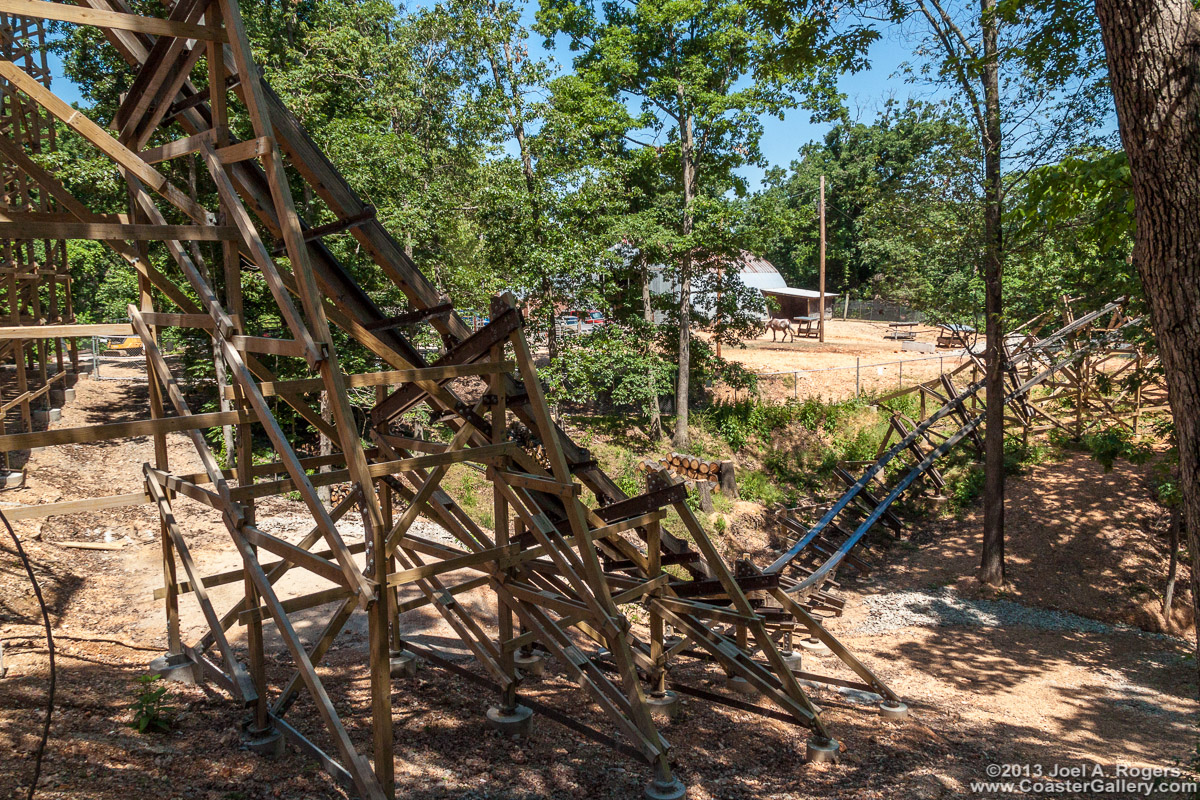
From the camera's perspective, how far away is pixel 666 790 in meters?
5.55

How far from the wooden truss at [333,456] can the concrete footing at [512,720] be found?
23mm

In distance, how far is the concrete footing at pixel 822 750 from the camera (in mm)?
6715

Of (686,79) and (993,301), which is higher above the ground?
(686,79)

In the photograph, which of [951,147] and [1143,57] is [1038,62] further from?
[1143,57]

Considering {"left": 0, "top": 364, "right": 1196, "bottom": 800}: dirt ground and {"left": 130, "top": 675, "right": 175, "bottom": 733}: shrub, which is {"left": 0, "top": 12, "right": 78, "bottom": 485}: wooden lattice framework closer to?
{"left": 0, "top": 364, "right": 1196, "bottom": 800}: dirt ground

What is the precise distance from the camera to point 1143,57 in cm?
420

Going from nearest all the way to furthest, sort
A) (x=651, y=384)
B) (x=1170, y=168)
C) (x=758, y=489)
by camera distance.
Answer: (x=1170, y=168) → (x=758, y=489) → (x=651, y=384)

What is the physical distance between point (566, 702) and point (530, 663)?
723 mm

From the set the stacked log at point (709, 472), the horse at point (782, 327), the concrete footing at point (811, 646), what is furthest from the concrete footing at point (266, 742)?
the horse at point (782, 327)

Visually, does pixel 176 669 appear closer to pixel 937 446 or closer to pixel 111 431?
pixel 111 431

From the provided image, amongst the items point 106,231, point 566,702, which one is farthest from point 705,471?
point 106,231

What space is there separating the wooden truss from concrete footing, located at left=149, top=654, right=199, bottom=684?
0.18 feet

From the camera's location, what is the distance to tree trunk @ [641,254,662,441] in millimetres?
20562

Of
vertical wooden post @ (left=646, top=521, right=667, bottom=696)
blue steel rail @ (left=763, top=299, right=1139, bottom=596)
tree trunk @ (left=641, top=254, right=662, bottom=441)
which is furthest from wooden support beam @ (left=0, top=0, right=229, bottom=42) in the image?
tree trunk @ (left=641, top=254, right=662, bottom=441)
